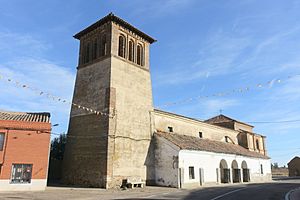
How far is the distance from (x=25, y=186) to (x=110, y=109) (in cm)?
826

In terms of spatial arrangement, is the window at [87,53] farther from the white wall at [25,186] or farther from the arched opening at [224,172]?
the arched opening at [224,172]

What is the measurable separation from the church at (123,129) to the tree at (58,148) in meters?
4.99

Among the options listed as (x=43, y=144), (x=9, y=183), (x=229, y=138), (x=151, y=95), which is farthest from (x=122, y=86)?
(x=229, y=138)

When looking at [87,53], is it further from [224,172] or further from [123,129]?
[224,172]

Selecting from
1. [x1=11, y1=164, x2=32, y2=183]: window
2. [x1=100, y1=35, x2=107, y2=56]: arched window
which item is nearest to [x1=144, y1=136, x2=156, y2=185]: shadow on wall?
[x1=100, y1=35, x2=107, y2=56]: arched window

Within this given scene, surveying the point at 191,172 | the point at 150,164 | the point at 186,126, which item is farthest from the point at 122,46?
the point at 191,172

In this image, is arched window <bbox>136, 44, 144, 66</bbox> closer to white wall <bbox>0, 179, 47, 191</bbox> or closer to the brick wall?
the brick wall

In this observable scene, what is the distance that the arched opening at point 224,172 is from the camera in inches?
1160

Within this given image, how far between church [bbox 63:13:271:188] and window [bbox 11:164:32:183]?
16.2ft

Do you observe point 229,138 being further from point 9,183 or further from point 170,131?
point 9,183

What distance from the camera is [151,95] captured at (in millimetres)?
27453

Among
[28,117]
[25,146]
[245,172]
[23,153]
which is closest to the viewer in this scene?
[23,153]

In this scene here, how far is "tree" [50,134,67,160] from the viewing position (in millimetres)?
29859

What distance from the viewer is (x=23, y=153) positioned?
18.7 meters
